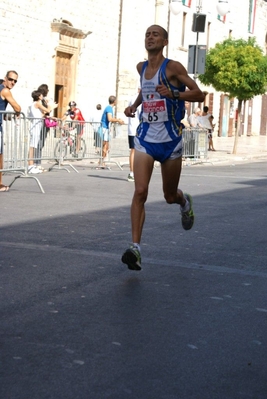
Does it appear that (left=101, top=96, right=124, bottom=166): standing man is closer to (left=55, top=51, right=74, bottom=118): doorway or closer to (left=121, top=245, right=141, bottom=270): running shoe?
(left=55, top=51, right=74, bottom=118): doorway

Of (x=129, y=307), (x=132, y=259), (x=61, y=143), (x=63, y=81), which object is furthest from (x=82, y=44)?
(x=129, y=307)

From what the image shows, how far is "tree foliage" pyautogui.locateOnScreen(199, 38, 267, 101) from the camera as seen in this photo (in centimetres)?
3322

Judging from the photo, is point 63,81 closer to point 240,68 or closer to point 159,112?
point 240,68

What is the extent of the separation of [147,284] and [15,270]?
101 cm

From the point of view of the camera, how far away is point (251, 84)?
3369 cm

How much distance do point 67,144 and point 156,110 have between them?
12086 millimetres

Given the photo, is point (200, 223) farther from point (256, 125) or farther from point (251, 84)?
point (256, 125)

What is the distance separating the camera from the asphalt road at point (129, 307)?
4.43m

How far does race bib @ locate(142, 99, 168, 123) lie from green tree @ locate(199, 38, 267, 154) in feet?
83.6

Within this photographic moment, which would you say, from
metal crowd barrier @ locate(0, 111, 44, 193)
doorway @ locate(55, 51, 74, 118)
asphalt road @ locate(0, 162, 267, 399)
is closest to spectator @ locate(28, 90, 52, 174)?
metal crowd barrier @ locate(0, 111, 44, 193)

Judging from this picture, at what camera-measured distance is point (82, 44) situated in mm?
37375

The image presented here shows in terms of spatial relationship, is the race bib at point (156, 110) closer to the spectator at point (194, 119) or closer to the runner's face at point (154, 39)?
the runner's face at point (154, 39)

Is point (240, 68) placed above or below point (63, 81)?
above

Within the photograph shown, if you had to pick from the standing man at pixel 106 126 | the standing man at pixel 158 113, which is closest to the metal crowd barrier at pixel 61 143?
the standing man at pixel 106 126
